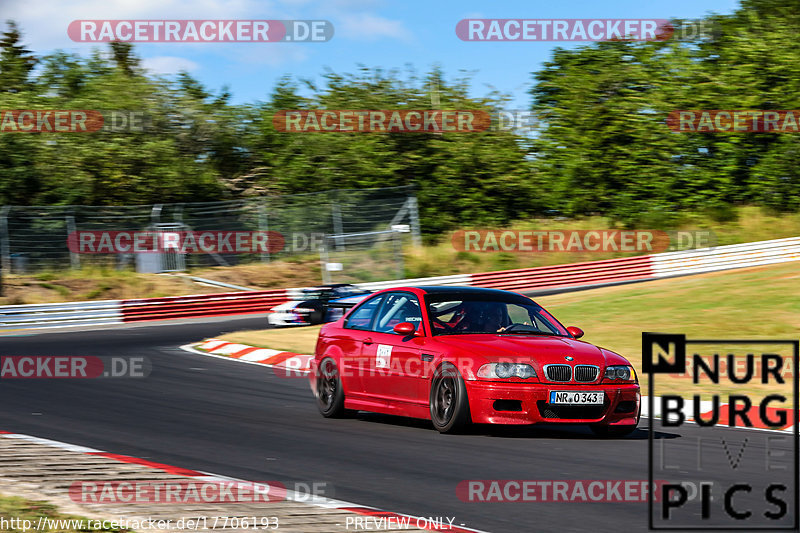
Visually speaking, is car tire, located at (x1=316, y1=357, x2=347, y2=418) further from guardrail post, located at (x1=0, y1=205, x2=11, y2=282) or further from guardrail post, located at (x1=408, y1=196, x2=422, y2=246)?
guardrail post, located at (x1=408, y1=196, x2=422, y2=246)

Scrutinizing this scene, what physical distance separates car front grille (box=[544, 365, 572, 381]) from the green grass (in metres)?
4.53

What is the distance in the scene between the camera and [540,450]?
8.29 m

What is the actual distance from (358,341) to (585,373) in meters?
2.43

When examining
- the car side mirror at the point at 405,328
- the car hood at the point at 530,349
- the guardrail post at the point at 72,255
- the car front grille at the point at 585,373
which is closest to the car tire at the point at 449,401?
the car hood at the point at 530,349

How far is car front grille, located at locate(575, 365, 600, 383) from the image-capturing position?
884 cm

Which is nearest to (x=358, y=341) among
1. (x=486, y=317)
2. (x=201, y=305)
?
(x=486, y=317)

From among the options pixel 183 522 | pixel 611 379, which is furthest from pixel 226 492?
pixel 611 379

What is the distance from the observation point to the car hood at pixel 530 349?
8.83m

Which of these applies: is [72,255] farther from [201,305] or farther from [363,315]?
[363,315]

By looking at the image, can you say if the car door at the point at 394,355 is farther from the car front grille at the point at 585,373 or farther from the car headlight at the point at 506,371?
the car front grille at the point at 585,373

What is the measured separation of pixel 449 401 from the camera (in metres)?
9.08

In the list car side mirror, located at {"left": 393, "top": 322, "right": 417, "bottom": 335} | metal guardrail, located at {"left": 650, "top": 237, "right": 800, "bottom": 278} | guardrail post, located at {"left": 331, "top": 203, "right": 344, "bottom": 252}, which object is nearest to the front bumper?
car side mirror, located at {"left": 393, "top": 322, "right": 417, "bottom": 335}

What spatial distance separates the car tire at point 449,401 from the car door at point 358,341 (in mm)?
1058

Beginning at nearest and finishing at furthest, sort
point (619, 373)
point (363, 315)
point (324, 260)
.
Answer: point (619, 373) → point (363, 315) → point (324, 260)
